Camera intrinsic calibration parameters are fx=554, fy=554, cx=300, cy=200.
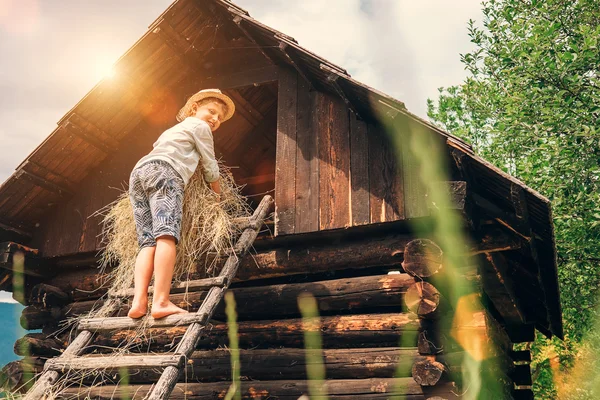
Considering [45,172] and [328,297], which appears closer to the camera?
[328,297]

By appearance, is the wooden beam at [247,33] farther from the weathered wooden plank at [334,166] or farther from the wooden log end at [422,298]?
the wooden log end at [422,298]

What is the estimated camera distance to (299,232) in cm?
554

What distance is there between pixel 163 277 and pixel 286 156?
238cm

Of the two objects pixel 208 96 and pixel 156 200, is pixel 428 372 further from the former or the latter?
pixel 208 96

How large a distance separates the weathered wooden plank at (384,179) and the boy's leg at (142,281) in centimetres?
208

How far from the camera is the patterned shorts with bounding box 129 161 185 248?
4.20 m

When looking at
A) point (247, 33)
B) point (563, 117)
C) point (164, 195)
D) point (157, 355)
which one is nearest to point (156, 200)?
point (164, 195)

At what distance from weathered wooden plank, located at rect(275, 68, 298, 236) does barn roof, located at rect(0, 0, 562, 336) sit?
27 centimetres

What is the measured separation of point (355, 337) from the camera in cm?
531

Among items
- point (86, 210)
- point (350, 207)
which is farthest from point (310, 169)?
point (86, 210)

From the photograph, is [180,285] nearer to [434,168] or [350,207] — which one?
[350,207]

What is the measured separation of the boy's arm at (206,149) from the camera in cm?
474

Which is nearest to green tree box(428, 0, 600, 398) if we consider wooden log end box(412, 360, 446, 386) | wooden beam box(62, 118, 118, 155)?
wooden log end box(412, 360, 446, 386)

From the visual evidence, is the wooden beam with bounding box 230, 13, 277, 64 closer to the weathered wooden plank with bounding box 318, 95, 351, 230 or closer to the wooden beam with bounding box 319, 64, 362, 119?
the weathered wooden plank with bounding box 318, 95, 351, 230
